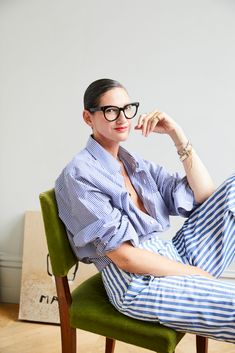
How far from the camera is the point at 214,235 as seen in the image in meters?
1.60

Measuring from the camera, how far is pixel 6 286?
2.59 metres

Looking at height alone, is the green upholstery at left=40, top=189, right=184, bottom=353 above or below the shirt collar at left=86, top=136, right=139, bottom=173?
below

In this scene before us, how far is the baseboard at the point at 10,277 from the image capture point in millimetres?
2549

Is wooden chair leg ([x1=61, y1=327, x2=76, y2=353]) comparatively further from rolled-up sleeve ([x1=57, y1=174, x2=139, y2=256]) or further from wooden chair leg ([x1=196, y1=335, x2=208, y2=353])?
wooden chair leg ([x1=196, y1=335, x2=208, y2=353])

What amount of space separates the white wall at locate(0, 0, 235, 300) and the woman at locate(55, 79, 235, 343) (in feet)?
1.93

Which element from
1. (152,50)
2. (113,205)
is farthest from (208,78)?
(113,205)

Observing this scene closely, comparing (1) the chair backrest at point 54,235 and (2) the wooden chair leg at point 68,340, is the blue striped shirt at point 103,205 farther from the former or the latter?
(2) the wooden chair leg at point 68,340

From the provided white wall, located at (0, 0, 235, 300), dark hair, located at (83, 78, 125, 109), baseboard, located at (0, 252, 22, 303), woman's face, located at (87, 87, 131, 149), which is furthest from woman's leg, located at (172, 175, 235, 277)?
baseboard, located at (0, 252, 22, 303)

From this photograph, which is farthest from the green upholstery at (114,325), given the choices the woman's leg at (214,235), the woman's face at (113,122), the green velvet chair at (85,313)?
the woman's face at (113,122)

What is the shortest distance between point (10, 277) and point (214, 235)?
4.56 ft

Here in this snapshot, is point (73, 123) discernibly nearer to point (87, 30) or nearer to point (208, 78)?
point (87, 30)

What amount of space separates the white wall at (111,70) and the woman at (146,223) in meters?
0.59

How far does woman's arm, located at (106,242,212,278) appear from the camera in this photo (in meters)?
1.40

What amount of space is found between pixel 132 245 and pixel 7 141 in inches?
49.8
